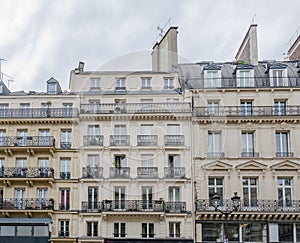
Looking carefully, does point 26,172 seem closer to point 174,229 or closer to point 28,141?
point 28,141

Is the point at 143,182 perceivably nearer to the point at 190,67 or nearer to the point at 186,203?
the point at 186,203

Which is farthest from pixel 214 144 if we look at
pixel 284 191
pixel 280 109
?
pixel 284 191

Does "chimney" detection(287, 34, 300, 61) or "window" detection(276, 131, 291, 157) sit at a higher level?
"chimney" detection(287, 34, 300, 61)

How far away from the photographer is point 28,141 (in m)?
31.7

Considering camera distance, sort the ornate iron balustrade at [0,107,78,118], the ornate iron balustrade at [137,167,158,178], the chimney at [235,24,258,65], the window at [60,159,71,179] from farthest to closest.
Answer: the chimney at [235,24,258,65] → the ornate iron balustrade at [0,107,78,118] → the window at [60,159,71,179] → the ornate iron balustrade at [137,167,158,178]

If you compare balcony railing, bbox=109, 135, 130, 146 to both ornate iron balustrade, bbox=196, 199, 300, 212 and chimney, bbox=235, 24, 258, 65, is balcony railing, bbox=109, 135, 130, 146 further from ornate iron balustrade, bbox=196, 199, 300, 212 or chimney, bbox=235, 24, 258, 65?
chimney, bbox=235, 24, 258, 65

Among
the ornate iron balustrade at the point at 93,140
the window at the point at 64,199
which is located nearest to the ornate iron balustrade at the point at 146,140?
the ornate iron balustrade at the point at 93,140

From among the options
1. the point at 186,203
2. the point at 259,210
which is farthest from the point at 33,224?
the point at 259,210

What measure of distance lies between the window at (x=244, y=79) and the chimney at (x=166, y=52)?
465cm

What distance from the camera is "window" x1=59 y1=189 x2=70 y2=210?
1214 inches

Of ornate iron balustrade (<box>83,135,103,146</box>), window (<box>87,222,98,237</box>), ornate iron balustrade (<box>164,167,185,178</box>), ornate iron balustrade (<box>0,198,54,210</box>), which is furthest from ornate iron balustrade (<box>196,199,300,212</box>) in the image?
ornate iron balustrade (<box>0,198,54,210</box>)

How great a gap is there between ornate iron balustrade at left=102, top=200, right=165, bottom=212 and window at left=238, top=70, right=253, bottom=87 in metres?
8.80

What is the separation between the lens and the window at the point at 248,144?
31344 millimetres

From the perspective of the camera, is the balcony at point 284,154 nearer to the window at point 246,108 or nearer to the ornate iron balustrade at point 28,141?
the window at point 246,108
